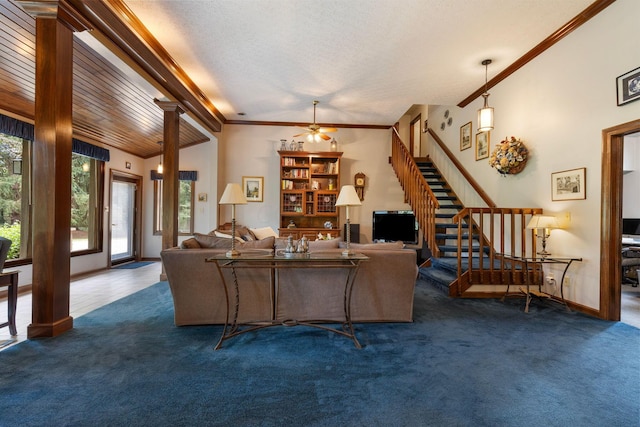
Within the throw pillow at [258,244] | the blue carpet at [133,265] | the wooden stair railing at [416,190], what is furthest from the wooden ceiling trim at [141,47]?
the wooden stair railing at [416,190]

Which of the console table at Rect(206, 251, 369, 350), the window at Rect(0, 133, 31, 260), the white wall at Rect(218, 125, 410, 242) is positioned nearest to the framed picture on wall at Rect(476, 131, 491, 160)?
the white wall at Rect(218, 125, 410, 242)

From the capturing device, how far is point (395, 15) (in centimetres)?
317

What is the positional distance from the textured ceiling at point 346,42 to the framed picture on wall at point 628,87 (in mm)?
893

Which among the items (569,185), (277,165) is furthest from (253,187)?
(569,185)

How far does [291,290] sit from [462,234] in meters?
3.60

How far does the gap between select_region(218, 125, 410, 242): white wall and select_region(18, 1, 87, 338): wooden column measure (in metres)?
4.07

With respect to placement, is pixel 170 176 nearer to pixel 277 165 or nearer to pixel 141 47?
pixel 141 47

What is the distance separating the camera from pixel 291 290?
9.64 feet

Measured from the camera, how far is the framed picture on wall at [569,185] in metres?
3.42

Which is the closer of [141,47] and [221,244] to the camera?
[221,244]

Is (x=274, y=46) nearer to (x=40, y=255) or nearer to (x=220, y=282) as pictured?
(x=220, y=282)

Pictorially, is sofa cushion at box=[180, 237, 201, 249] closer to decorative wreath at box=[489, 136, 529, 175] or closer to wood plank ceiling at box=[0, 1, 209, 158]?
wood plank ceiling at box=[0, 1, 209, 158]

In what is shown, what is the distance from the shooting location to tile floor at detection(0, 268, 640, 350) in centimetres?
304

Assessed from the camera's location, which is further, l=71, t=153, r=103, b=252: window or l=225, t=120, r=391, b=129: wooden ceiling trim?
l=225, t=120, r=391, b=129: wooden ceiling trim
